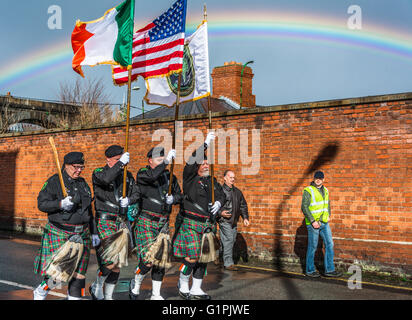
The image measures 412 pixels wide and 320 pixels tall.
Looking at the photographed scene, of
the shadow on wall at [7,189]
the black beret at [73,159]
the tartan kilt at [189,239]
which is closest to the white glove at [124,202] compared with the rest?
the black beret at [73,159]

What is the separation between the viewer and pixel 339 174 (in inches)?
348

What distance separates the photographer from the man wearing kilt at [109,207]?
18.9ft

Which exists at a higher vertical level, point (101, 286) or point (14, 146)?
point (14, 146)

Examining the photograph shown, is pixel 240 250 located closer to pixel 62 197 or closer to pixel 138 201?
pixel 138 201

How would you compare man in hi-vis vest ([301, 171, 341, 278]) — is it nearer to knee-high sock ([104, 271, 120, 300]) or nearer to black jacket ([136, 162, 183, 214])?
black jacket ([136, 162, 183, 214])

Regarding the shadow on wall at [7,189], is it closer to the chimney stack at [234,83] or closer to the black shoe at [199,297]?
the chimney stack at [234,83]

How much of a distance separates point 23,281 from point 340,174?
6.03 m

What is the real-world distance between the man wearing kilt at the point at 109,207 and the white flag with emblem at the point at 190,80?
6.30ft

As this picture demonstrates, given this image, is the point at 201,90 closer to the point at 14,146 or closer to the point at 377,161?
the point at 377,161
